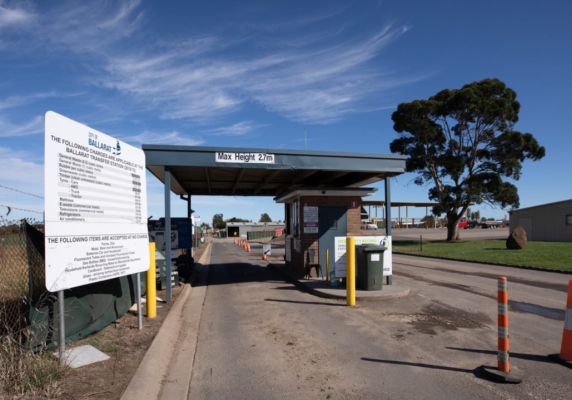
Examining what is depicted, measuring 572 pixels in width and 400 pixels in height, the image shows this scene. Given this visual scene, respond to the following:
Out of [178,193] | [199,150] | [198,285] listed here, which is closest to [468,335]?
[199,150]

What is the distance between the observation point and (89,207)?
5.20 meters

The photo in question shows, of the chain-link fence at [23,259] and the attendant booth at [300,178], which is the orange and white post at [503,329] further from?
the attendant booth at [300,178]

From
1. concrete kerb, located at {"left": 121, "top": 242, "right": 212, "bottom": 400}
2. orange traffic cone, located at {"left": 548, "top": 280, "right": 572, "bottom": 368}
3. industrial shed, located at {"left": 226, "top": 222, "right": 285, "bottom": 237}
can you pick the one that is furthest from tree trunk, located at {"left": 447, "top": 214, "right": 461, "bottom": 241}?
industrial shed, located at {"left": 226, "top": 222, "right": 285, "bottom": 237}

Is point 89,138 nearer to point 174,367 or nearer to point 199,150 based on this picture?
point 174,367

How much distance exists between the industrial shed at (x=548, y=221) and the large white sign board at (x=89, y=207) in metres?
39.0

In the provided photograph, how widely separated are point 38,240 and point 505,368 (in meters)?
6.10

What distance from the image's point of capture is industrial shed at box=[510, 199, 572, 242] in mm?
34438

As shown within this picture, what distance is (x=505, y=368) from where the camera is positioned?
4621 millimetres

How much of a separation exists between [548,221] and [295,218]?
3359cm

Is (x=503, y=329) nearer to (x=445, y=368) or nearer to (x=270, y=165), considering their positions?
Result: (x=445, y=368)

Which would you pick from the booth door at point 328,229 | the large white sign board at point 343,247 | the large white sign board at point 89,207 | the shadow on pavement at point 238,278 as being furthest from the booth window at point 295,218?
the large white sign board at point 89,207

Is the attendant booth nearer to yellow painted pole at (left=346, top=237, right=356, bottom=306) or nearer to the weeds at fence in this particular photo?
yellow painted pole at (left=346, top=237, right=356, bottom=306)

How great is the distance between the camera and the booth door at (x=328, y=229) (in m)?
12.2

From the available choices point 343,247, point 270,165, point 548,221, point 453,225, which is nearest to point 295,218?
point 343,247
